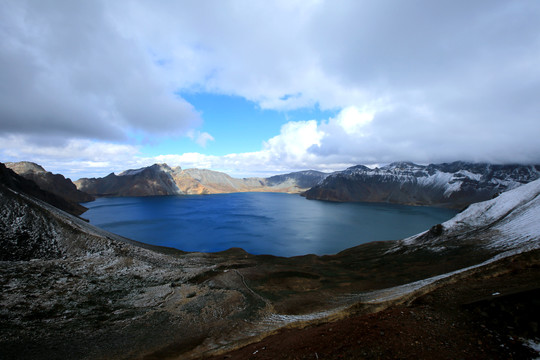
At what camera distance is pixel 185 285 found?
2722 centimetres

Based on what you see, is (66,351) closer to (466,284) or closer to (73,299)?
(73,299)

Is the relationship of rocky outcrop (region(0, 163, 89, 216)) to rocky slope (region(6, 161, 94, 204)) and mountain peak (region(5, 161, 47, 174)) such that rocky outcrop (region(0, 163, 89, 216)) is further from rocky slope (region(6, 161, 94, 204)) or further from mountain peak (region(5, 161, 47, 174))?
mountain peak (region(5, 161, 47, 174))

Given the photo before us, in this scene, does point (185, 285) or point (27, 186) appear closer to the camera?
point (185, 285)

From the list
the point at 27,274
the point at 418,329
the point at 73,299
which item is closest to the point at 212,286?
the point at 73,299

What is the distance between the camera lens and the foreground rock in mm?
15453

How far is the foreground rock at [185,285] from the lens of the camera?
15453 millimetres

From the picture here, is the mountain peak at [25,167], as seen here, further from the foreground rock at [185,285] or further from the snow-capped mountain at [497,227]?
the snow-capped mountain at [497,227]

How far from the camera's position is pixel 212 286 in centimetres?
2662

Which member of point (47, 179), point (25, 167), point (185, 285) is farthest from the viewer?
point (47, 179)

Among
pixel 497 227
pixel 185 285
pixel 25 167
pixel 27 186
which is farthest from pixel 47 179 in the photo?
pixel 497 227

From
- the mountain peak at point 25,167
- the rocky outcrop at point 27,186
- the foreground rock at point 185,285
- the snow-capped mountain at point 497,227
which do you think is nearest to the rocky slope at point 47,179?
the mountain peak at point 25,167

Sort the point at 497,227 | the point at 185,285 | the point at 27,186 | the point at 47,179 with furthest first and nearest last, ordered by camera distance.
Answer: the point at 47,179 → the point at 27,186 → the point at 497,227 → the point at 185,285

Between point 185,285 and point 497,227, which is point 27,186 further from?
point 497,227

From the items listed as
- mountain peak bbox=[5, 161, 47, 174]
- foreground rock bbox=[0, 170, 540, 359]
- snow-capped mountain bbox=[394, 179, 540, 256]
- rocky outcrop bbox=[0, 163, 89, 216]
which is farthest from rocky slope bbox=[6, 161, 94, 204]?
snow-capped mountain bbox=[394, 179, 540, 256]
